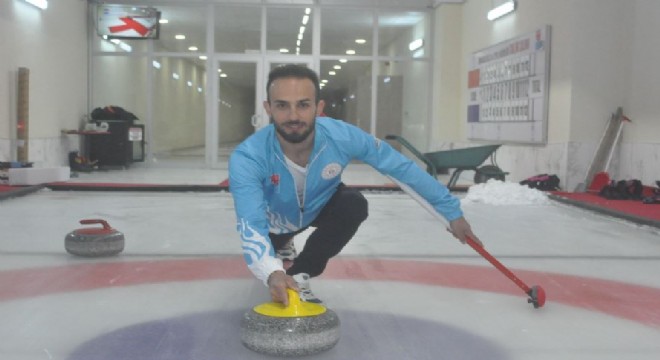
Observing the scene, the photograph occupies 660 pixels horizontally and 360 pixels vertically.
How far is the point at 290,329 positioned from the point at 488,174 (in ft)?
22.1

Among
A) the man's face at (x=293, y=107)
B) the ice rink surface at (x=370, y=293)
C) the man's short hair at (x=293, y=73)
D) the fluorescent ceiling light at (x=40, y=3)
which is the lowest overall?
the ice rink surface at (x=370, y=293)

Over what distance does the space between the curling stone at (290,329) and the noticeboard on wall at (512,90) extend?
744cm

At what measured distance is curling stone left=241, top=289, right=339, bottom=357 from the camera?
2.01m

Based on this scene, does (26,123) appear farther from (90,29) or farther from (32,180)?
(90,29)

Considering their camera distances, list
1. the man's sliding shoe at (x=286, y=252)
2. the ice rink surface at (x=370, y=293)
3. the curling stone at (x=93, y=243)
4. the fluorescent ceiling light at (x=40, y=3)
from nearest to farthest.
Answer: the ice rink surface at (x=370, y=293) → the man's sliding shoe at (x=286, y=252) → the curling stone at (x=93, y=243) → the fluorescent ceiling light at (x=40, y=3)

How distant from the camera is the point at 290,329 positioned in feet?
6.58

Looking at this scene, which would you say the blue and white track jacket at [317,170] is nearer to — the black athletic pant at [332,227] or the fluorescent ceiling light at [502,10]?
the black athletic pant at [332,227]

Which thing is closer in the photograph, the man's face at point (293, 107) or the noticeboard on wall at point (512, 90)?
the man's face at point (293, 107)

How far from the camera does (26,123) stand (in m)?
9.57

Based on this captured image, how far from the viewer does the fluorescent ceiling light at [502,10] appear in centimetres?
991

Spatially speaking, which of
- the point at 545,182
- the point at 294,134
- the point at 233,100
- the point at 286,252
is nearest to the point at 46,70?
the point at 233,100

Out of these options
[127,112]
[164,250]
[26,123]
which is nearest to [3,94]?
[26,123]

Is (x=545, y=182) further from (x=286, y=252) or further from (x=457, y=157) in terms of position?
(x=286, y=252)

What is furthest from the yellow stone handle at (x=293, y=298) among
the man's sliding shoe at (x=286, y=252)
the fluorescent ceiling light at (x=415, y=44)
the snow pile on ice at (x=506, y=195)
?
the fluorescent ceiling light at (x=415, y=44)
